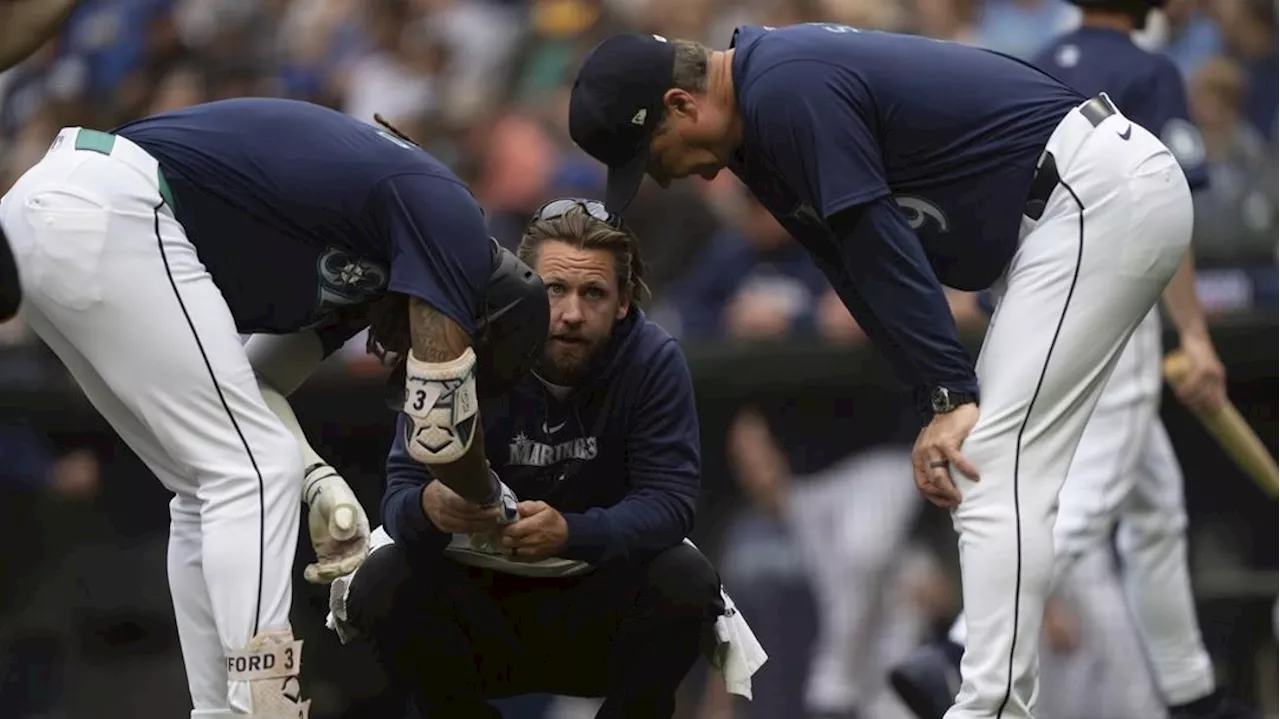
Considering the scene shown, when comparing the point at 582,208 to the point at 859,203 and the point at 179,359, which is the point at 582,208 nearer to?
the point at 859,203

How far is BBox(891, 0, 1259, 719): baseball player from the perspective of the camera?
6273 mm

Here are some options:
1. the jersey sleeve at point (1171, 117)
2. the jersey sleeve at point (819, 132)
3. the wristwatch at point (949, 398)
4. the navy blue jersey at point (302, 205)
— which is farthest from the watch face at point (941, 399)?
the jersey sleeve at point (1171, 117)

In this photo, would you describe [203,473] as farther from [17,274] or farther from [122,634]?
[122,634]

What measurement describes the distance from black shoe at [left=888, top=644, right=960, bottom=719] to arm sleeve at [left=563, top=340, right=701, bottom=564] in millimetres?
1151

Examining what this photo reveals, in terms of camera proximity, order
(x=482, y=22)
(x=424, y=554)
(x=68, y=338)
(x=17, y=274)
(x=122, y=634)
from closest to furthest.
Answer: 1. (x=17, y=274)
2. (x=68, y=338)
3. (x=424, y=554)
4. (x=122, y=634)
5. (x=482, y=22)

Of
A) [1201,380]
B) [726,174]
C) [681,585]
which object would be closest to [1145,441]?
[1201,380]

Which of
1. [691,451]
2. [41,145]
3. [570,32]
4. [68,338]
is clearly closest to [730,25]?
[570,32]

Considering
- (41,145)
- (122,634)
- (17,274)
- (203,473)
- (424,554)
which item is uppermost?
(17,274)

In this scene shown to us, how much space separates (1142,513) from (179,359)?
339 cm

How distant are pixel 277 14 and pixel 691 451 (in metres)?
6.10

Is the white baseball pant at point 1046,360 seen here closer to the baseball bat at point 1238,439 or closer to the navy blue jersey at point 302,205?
the navy blue jersey at point 302,205

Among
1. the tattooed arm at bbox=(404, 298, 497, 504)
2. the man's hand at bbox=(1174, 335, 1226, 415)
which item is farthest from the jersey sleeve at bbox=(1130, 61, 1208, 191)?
the tattooed arm at bbox=(404, 298, 497, 504)

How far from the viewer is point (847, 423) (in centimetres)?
721

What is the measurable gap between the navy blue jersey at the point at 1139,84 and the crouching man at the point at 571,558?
1.90 meters
